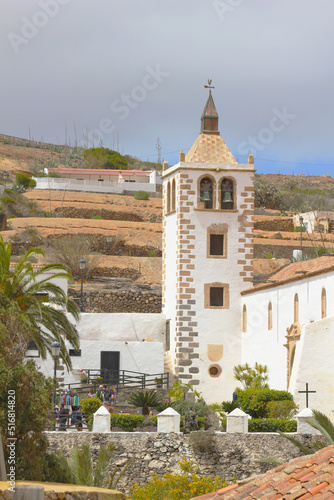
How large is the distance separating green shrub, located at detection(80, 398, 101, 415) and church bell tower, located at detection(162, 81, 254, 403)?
264 inches

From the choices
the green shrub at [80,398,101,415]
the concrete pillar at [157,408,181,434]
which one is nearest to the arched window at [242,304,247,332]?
the green shrub at [80,398,101,415]

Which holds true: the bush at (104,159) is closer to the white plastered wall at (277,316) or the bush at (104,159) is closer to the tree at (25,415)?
the white plastered wall at (277,316)

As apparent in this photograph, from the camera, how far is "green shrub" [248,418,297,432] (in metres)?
26.5

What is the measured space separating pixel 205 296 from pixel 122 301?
7.82m

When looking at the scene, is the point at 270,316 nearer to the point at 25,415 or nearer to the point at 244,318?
the point at 244,318

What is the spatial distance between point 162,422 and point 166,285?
43.3 ft

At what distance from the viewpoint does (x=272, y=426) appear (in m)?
26.5

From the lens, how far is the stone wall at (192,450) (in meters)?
25.1

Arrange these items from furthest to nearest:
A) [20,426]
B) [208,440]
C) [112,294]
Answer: [112,294] < [208,440] < [20,426]

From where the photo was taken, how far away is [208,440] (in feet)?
83.1

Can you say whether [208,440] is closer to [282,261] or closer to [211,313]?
[211,313]

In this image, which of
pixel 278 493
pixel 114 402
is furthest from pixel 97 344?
pixel 278 493

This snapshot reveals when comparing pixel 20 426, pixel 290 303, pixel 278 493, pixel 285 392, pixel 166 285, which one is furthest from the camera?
pixel 166 285

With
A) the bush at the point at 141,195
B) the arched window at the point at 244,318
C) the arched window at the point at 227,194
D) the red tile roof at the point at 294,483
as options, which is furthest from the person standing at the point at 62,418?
the bush at the point at 141,195
